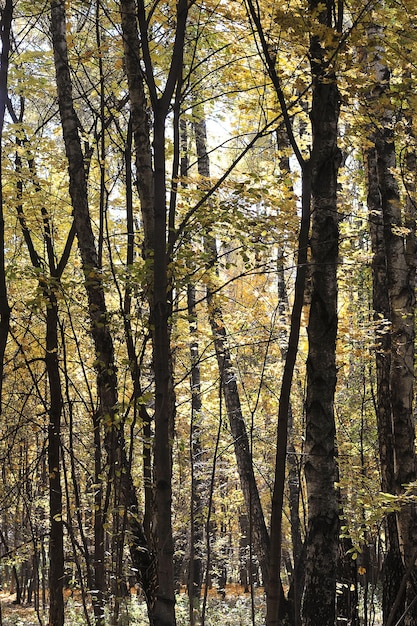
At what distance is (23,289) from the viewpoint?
9.17m

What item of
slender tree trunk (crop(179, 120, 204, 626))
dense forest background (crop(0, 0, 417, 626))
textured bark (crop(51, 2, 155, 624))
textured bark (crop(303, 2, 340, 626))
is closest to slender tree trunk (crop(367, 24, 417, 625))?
dense forest background (crop(0, 0, 417, 626))

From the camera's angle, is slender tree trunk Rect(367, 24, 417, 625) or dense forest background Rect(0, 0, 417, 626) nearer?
dense forest background Rect(0, 0, 417, 626)

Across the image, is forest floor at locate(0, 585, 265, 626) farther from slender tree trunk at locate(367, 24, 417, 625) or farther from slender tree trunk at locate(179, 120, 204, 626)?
slender tree trunk at locate(367, 24, 417, 625)

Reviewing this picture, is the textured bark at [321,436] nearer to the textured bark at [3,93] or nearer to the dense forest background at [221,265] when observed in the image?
the dense forest background at [221,265]

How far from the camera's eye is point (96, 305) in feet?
15.7

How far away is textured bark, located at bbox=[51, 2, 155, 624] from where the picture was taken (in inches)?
→ 190

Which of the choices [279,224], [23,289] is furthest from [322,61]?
[23,289]

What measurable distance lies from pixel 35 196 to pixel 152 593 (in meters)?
4.33

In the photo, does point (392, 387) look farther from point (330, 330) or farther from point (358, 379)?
point (358, 379)

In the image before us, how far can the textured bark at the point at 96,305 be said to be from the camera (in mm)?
4832

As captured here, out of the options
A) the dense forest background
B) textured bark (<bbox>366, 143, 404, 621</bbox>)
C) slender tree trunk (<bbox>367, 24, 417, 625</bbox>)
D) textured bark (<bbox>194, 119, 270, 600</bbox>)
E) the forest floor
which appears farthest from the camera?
the forest floor

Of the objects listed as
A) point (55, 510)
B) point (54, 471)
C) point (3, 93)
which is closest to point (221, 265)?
point (3, 93)

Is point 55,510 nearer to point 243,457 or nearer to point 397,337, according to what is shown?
point 243,457

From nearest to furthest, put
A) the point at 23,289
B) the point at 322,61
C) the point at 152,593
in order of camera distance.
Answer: the point at 322,61 → the point at 152,593 → the point at 23,289
